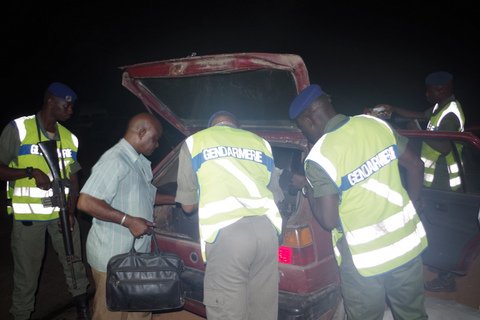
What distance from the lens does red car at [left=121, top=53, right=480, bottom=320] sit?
8.16 feet

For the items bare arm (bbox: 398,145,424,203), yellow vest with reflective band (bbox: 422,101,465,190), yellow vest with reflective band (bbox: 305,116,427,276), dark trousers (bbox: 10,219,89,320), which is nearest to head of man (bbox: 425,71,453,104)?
yellow vest with reflective band (bbox: 422,101,465,190)

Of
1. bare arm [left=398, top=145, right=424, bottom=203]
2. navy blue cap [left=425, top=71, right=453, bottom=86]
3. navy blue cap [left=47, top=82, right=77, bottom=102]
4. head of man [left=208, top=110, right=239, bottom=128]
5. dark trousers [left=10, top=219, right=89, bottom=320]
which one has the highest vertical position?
navy blue cap [left=47, top=82, right=77, bottom=102]

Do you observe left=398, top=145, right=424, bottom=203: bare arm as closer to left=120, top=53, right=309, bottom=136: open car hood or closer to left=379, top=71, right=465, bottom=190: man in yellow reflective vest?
left=120, top=53, right=309, bottom=136: open car hood

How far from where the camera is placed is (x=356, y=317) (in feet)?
7.13

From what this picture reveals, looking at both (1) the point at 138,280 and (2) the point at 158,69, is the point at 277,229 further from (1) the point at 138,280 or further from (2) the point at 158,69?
(2) the point at 158,69

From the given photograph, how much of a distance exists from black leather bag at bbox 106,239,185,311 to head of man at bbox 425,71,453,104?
10.8 feet

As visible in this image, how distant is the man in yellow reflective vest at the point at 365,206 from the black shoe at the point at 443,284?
5.74 feet

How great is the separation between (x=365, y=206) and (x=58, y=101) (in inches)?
104

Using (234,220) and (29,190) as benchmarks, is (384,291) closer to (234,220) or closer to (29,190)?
(234,220)

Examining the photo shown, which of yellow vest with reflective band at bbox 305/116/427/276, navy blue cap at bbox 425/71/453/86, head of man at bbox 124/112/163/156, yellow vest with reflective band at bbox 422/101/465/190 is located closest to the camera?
yellow vest with reflective band at bbox 305/116/427/276

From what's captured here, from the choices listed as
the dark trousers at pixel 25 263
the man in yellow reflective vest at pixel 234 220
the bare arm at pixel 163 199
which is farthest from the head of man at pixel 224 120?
the dark trousers at pixel 25 263

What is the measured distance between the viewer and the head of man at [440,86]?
3.89m

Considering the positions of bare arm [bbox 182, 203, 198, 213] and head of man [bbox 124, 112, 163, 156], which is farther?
head of man [bbox 124, 112, 163, 156]

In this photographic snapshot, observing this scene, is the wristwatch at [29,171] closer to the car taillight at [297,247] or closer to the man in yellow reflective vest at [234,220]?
the man in yellow reflective vest at [234,220]
